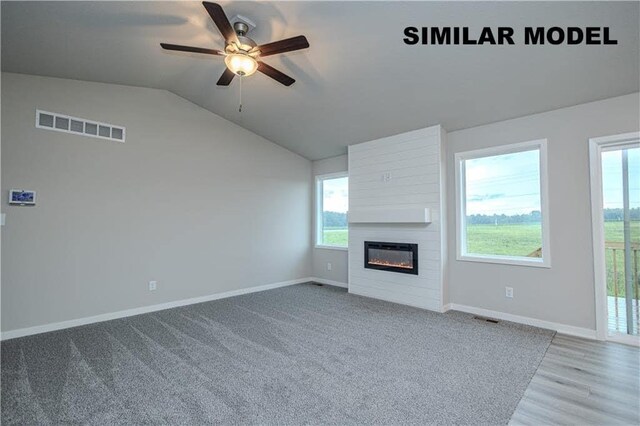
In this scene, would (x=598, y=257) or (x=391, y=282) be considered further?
(x=391, y=282)

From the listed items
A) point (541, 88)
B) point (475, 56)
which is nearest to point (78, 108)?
point (475, 56)

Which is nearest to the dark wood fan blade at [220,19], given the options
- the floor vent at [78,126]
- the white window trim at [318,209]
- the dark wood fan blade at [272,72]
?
the dark wood fan blade at [272,72]

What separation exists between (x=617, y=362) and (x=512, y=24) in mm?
3102

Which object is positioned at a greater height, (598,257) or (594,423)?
(598,257)

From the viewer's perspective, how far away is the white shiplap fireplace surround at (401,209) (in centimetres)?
418

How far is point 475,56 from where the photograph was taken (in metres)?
2.88

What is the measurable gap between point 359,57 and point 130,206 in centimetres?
352

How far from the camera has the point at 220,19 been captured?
2.10 meters

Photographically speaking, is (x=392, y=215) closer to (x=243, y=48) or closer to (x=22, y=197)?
(x=243, y=48)

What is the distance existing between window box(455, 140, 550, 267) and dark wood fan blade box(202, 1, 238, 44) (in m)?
3.38

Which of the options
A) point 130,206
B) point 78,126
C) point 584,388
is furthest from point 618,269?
point 78,126

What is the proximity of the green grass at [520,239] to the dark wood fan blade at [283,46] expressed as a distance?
11.1 ft

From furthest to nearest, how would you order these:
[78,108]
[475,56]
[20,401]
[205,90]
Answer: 1. [205,90]
2. [78,108]
3. [475,56]
4. [20,401]

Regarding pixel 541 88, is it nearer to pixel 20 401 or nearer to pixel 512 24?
pixel 512 24
